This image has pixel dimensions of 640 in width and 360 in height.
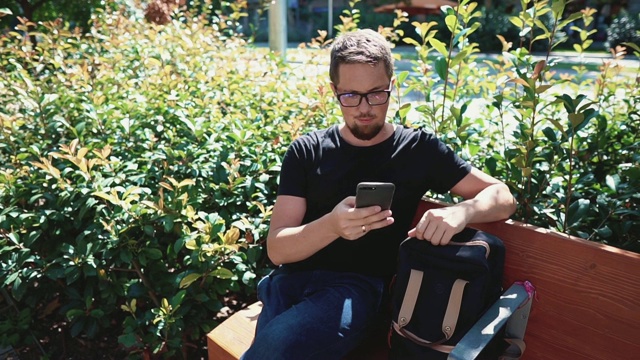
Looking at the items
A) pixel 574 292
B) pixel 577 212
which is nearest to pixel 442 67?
pixel 577 212

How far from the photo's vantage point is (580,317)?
176 centimetres

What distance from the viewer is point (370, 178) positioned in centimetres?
202

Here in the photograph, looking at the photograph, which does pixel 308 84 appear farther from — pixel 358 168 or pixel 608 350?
pixel 608 350

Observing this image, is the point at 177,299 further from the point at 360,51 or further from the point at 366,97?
the point at 360,51

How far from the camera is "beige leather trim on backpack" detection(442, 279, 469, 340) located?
161 centimetres

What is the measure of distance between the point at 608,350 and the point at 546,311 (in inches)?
8.6

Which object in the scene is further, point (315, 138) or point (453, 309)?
point (315, 138)

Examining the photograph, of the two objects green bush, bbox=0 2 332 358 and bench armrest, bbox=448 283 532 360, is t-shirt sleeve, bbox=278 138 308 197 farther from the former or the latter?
bench armrest, bbox=448 283 532 360

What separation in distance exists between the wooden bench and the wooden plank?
0.05ft

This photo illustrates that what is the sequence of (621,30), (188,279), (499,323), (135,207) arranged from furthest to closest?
(621,30), (135,207), (188,279), (499,323)

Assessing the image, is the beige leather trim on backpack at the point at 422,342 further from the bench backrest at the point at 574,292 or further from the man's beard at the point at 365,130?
the man's beard at the point at 365,130

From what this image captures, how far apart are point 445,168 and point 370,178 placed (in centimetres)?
29

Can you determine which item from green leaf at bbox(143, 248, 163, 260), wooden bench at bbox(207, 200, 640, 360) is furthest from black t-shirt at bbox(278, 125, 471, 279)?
green leaf at bbox(143, 248, 163, 260)

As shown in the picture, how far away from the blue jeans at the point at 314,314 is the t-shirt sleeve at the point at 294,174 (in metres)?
0.32
